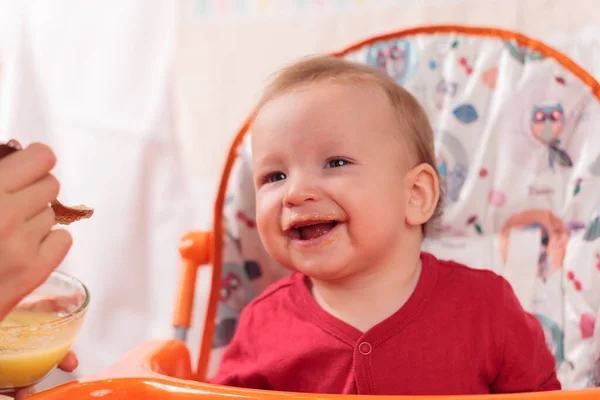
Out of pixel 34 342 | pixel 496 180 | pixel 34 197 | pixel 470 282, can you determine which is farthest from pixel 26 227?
pixel 496 180

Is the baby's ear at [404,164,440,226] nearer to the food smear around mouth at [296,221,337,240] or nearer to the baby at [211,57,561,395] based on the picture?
the baby at [211,57,561,395]

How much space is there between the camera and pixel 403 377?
84 cm

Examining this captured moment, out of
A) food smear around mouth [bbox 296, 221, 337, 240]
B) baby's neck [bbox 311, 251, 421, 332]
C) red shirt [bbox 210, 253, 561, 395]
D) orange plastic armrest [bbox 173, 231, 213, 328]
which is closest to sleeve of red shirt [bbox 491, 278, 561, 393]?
red shirt [bbox 210, 253, 561, 395]

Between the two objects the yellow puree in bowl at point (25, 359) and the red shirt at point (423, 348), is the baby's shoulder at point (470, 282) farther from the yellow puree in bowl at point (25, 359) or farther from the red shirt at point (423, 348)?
the yellow puree in bowl at point (25, 359)

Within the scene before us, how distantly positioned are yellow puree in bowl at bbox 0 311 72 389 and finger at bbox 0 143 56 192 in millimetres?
208

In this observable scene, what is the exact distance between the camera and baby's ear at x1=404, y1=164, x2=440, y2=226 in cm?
91

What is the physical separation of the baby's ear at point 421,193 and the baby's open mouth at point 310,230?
0.39ft

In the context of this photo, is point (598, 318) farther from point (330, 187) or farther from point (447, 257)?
point (330, 187)

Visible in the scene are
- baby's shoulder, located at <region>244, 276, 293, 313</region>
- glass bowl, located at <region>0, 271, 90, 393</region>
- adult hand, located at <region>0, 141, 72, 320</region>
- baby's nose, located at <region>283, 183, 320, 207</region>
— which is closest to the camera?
adult hand, located at <region>0, 141, 72, 320</region>

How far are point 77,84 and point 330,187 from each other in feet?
3.04

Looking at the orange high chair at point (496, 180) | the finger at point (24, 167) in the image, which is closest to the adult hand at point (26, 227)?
the finger at point (24, 167)

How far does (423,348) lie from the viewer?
2.78 ft

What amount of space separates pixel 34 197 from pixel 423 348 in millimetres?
485

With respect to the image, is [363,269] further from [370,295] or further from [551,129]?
[551,129]
